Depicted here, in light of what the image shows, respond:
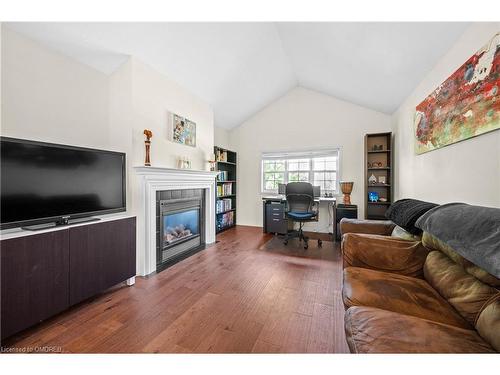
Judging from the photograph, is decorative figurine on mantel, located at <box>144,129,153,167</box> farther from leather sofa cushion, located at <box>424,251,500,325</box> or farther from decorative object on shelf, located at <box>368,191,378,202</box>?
decorative object on shelf, located at <box>368,191,378,202</box>

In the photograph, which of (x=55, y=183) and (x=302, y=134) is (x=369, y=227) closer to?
(x=302, y=134)

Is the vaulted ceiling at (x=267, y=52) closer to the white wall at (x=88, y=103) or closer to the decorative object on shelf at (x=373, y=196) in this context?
the white wall at (x=88, y=103)

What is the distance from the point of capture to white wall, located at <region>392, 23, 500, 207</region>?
4.22ft

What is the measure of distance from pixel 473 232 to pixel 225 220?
3858 millimetres

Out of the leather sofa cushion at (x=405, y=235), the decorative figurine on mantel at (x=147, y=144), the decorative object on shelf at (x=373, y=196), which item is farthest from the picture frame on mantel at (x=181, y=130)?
the decorative object on shelf at (x=373, y=196)

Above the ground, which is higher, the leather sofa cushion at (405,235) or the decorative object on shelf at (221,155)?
the decorative object on shelf at (221,155)

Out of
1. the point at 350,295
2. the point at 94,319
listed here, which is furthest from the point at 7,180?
the point at 350,295

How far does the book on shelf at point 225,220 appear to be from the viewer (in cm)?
421

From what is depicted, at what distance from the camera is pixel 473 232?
0.98m

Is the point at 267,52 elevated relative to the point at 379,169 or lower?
elevated

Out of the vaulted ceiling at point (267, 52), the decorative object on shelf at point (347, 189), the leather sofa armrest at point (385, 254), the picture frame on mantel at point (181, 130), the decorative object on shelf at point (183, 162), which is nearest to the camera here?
the leather sofa armrest at point (385, 254)

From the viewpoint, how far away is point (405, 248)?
5.06 feet

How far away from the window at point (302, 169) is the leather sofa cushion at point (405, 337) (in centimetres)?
338

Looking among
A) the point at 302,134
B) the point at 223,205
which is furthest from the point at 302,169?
the point at 223,205
